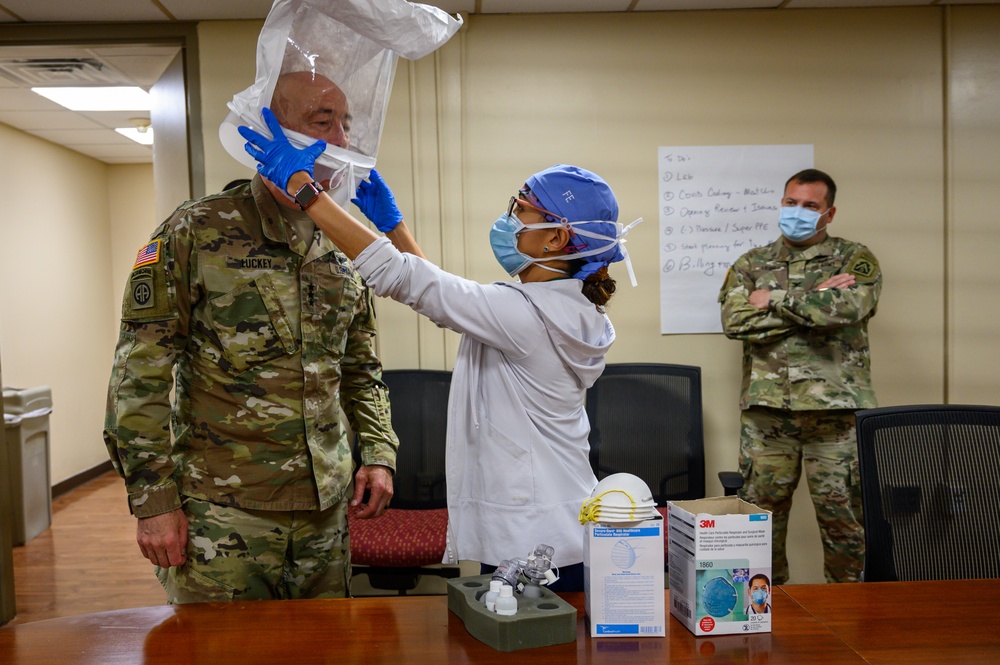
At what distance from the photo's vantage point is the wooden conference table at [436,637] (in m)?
1.09

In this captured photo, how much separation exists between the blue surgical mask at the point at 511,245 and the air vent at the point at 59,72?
9.16 ft

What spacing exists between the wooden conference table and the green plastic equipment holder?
0.01 m

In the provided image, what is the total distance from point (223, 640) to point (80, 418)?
213 inches

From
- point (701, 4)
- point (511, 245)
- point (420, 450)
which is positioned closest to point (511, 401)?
point (511, 245)

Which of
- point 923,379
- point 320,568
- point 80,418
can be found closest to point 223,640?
point 320,568

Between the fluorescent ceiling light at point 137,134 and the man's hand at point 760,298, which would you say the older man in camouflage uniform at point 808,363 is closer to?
the man's hand at point 760,298

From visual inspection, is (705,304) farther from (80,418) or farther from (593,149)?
(80,418)

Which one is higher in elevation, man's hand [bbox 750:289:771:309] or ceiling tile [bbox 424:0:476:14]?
ceiling tile [bbox 424:0:476:14]

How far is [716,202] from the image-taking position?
325 centimetres

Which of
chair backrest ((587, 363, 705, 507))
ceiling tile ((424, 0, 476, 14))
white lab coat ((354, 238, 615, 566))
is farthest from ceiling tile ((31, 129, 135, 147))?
white lab coat ((354, 238, 615, 566))

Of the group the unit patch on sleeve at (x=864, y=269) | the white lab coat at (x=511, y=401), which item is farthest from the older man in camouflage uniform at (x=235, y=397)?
the unit patch on sleeve at (x=864, y=269)

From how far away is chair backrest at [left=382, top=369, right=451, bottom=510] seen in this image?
2.93 metres

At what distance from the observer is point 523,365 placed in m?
1.41

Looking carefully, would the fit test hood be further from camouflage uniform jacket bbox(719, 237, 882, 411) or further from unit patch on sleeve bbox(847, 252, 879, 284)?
unit patch on sleeve bbox(847, 252, 879, 284)
